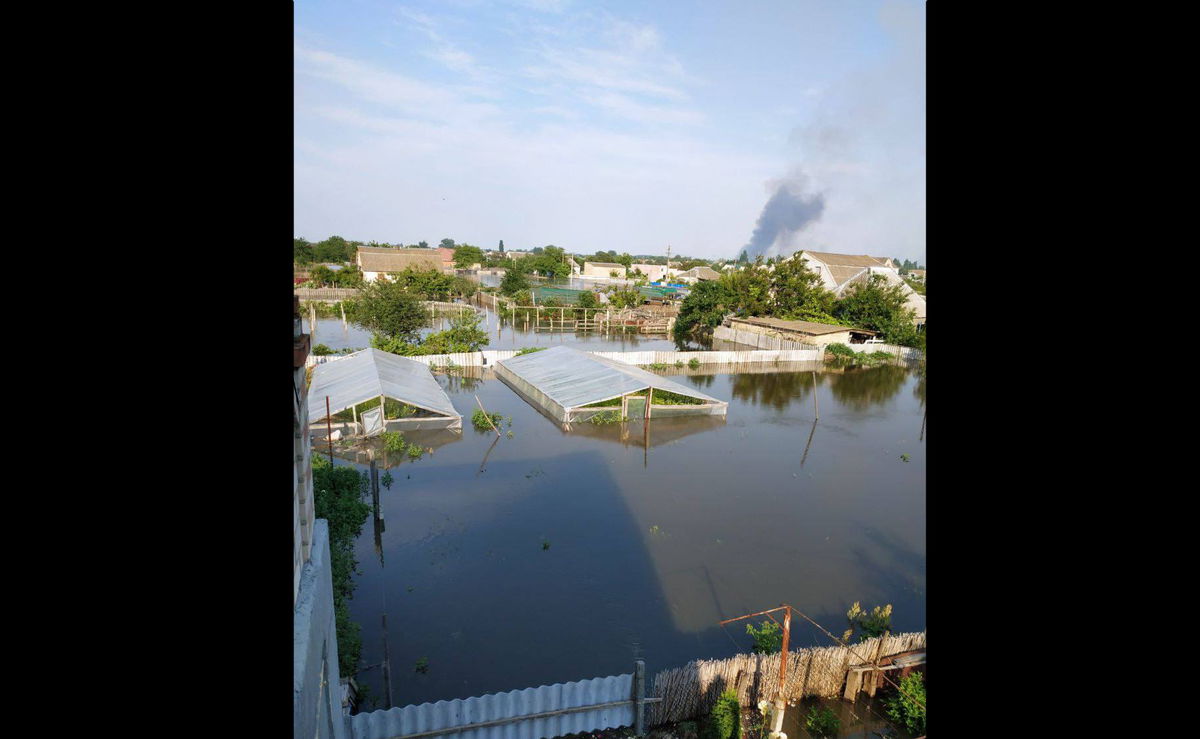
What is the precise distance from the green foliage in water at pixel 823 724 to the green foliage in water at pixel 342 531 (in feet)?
15.4

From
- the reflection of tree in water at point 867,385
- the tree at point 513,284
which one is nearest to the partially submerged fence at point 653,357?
the reflection of tree in water at point 867,385

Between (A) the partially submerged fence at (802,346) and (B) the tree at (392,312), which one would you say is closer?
(B) the tree at (392,312)

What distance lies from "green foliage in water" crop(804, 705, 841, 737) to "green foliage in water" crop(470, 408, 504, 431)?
10.4 m

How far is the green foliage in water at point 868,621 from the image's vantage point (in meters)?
8.23

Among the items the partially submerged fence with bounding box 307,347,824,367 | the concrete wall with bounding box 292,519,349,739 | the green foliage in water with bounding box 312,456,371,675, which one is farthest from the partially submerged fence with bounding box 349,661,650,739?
the partially submerged fence with bounding box 307,347,824,367

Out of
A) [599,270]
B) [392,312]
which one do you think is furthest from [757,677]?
[599,270]

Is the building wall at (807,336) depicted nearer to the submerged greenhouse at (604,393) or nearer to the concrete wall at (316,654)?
the submerged greenhouse at (604,393)

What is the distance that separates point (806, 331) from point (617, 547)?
2184 cm

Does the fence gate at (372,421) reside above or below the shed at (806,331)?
below

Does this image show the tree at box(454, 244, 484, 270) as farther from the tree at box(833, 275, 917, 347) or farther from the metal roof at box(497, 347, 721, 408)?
the metal roof at box(497, 347, 721, 408)
